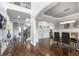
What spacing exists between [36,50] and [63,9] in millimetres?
1053

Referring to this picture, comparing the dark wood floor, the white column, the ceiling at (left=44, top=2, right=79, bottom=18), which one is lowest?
the dark wood floor

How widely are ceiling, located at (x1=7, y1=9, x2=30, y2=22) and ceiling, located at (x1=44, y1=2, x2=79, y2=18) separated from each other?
0.48 m

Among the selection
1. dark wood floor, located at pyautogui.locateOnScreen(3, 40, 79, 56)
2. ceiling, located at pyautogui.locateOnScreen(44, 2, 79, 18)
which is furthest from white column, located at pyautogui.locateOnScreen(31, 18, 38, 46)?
ceiling, located at pyautogui.locateOnScreen(44, 2, 79, 18)

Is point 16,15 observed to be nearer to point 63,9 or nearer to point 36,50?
point 36,50

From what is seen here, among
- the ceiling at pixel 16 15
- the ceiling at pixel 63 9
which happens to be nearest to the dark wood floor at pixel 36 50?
the ceiling at pixel 16 15

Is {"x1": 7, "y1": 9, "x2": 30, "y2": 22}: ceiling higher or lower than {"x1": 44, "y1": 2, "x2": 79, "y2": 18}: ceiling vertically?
lower

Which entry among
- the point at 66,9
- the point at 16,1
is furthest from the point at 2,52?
the point at 66,9

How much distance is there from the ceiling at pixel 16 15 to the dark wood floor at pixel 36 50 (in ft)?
1.60

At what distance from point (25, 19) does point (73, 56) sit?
131cm

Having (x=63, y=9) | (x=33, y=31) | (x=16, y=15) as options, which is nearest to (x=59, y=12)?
(x=63, y=9)

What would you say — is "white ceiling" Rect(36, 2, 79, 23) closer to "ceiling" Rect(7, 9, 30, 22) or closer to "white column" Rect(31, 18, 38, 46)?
"white column" Rect(31, 18, 38, 46)

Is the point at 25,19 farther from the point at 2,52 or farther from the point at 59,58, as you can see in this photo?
the point at 59,58

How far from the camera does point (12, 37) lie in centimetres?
216

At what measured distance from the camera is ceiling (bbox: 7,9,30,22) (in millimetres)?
2160
